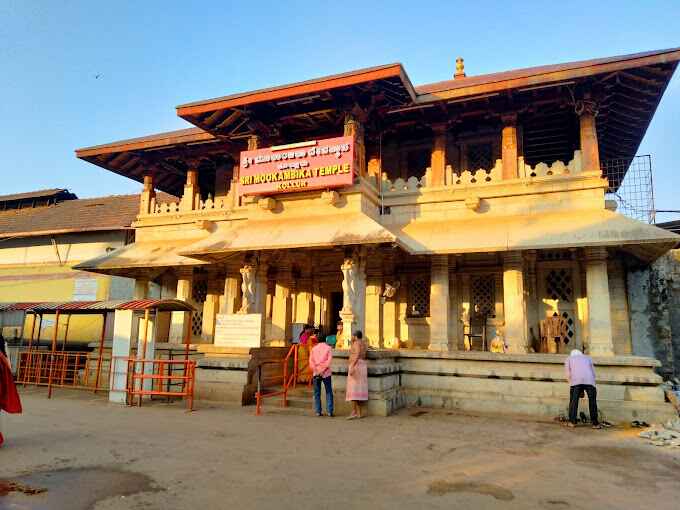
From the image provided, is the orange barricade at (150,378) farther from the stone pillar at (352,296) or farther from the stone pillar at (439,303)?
the stone pillar at (439,303)

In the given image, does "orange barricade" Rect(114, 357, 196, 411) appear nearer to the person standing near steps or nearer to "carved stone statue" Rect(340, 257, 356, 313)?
the person standing near steps

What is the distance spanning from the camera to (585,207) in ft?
42.4

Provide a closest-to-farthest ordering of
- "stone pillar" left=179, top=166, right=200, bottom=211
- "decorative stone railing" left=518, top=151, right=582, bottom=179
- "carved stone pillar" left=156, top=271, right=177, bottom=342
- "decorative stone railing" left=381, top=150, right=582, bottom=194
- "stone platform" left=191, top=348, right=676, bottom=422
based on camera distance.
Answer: "stone platform" left=191, top=348, right=676, bottom=422, "decorative stone railing" left=518, top=151, right=582, bottom=179, "decorative stone railing" left=381, top=150, right=582, bottom=194, "stone pillar" left=179, top=166, right=200, bottom=211, "carved stone pillar" left=156, top=271, right=177, bottom=342

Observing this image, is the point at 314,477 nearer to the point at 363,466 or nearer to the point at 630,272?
the point at 363,466

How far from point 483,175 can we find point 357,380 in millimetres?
7183

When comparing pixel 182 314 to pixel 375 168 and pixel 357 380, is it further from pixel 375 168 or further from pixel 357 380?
pixel 357 380

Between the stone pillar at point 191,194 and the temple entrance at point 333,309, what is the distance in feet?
19.9

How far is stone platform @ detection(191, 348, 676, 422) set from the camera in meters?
10.4

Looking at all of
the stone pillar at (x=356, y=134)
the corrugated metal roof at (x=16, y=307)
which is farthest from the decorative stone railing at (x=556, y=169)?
the corrugated metal roof at (x=16, y=307)

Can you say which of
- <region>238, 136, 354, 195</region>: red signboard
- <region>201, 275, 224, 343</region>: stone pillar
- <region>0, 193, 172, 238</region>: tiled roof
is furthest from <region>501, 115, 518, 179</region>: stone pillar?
<region>0, 193, 172, 238</region>: tiled roof

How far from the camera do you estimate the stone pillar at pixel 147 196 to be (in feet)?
62.3

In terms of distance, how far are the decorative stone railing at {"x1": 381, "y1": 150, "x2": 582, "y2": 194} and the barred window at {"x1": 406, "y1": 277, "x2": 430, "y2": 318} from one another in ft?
9.80

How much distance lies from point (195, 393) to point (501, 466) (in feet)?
26.4

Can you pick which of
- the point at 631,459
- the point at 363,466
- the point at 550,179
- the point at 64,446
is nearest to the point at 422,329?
the point at 550,179
